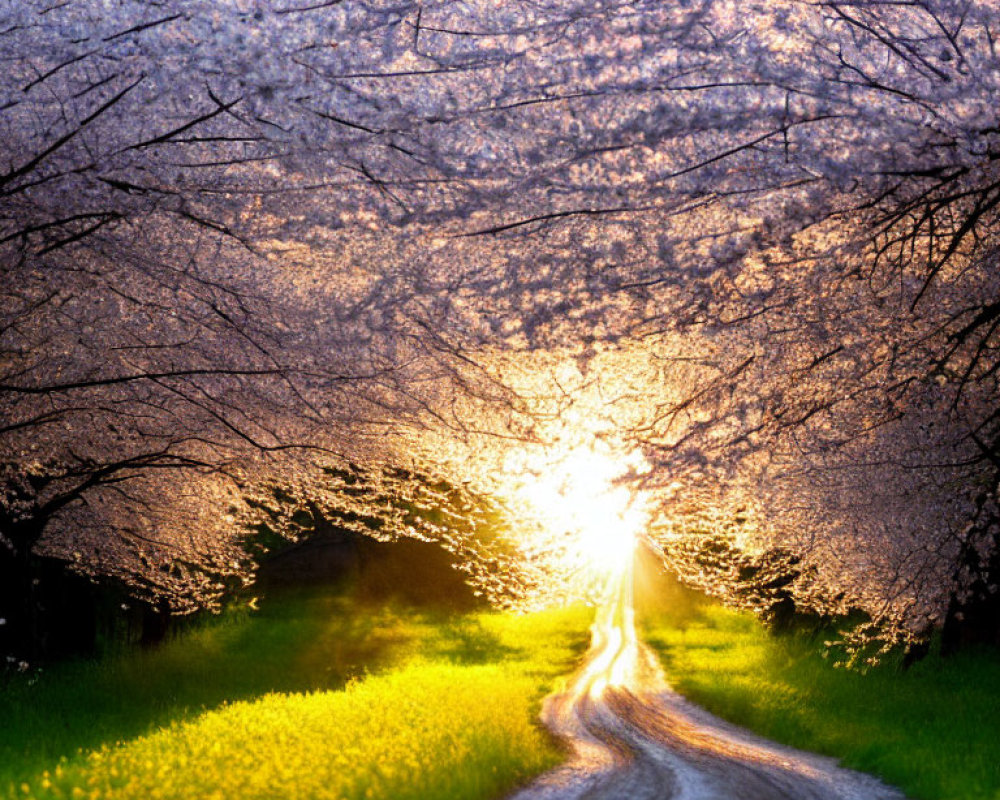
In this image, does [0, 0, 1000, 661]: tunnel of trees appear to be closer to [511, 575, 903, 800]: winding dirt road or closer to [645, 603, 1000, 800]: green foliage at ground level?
[511, 575, 903, 800]: winding dirt road

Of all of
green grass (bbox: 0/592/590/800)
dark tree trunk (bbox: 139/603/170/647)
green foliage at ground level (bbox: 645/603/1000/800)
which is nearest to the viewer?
green grass (bbox: 0/592/590/800)

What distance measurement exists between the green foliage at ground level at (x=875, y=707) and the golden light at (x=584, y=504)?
448 cm

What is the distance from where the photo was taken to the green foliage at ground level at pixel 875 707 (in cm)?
1249

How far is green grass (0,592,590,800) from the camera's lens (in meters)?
9.80

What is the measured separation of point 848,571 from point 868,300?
19.4ft

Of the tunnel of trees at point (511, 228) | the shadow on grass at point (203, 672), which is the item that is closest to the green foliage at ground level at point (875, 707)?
the tunnel of trees at point (511, 228)

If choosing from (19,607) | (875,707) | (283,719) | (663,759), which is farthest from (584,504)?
(19,607)

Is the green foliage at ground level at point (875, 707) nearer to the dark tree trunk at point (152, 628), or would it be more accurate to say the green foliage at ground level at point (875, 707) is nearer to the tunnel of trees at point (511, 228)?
the tunnel of trees at point (511, 228)

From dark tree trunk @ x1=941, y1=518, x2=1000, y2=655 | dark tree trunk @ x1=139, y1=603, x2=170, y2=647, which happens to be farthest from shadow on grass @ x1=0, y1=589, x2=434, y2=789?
dark tree trunk @ x1=941, y1=518, x2=1000, y2=655

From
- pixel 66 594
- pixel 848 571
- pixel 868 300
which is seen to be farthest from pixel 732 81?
pixel 66 594

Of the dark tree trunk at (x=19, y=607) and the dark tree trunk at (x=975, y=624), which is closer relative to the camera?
the dark tree trunk at (x=19, y=607)

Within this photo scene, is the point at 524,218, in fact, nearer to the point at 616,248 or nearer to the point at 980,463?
the point at 616,248

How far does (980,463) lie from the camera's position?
12.1m

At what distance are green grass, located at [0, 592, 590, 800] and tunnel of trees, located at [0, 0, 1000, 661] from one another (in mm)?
3517
